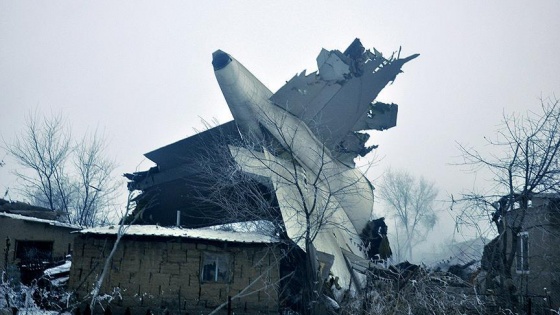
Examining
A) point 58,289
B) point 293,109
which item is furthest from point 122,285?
point 293,109

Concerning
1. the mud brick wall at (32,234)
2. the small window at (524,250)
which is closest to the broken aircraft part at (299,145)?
the mud brick wall at (32,234)

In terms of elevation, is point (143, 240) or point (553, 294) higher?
point (143, 240)

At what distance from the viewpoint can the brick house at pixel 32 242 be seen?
1416cm

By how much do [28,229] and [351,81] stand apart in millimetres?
13470

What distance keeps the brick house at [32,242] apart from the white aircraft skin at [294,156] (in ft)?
28.9

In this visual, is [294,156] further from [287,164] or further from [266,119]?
[266,119]

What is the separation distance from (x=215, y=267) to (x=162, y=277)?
156 centimetres

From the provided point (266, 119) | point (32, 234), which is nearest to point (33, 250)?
point (32, 234)

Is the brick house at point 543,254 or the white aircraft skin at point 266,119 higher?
the white aircraft skin at point 266,119

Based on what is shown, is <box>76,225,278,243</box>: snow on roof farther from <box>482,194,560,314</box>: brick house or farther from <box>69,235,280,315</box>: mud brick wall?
<box>482,194,560,314</box>: brick house

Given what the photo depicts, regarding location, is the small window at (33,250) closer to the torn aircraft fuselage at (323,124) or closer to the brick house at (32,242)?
the brick house at (32,242)

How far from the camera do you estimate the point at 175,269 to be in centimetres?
1162

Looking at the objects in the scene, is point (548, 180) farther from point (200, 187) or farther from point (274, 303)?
point (200, 187)

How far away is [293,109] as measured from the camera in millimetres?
14641
